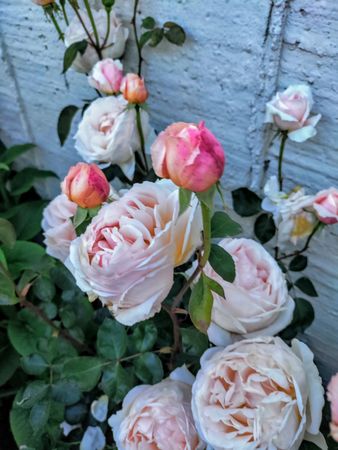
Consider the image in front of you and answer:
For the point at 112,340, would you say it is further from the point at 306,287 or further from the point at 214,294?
the point at 306,287

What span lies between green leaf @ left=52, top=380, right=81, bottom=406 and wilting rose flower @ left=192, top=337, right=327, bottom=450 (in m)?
0.22

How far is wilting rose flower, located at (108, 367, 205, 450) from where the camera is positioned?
0.60 meters


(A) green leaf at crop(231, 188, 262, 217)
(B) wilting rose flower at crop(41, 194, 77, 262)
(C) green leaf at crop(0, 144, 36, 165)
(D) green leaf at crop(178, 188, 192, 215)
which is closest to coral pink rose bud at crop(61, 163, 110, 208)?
(D) green leaf at crop(178, 188, 192, 215)

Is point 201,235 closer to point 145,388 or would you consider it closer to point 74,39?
point 145,388

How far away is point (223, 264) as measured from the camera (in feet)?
1.75

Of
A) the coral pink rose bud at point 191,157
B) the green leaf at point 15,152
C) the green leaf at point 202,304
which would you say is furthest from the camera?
the green leaf at point 15,152

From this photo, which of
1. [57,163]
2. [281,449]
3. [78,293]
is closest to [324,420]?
[281,449]

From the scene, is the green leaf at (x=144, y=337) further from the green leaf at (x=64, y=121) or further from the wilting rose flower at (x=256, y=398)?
the green leaf at (x=64, y=121)

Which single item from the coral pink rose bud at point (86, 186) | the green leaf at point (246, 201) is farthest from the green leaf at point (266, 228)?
the coral pink rose bud at point (86, 186)

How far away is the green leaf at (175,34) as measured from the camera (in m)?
0.80

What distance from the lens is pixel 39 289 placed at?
0.88m

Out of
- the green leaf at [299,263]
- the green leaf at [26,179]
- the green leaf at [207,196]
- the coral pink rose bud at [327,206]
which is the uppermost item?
the green leaf at [207,196]

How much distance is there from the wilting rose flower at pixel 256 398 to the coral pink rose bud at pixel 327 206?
0.19m

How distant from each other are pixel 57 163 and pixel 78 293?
0.62 metres
